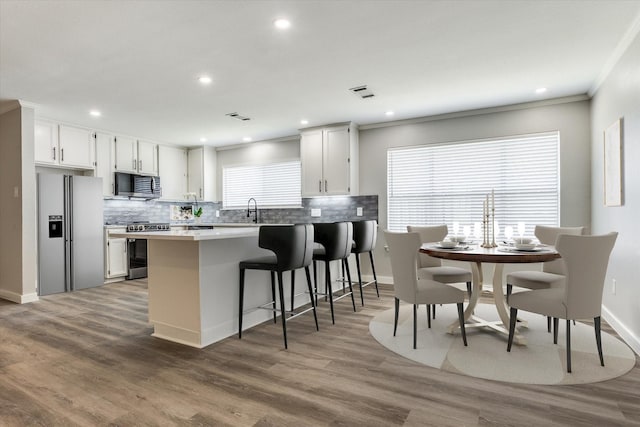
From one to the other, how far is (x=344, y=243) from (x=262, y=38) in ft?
6.79

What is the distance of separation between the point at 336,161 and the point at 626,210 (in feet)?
11.4

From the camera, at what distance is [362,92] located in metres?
4.07

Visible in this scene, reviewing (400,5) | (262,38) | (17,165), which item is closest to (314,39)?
(262,38)

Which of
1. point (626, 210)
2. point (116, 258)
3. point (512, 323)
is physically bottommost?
point (512, 323)

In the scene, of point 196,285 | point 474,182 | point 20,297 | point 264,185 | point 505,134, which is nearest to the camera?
point 196,285

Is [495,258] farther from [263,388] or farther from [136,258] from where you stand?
[136,258]

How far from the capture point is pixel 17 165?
451 centimetres

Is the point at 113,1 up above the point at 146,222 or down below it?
above

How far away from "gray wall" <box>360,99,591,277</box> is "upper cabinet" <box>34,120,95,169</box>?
4.20 metres

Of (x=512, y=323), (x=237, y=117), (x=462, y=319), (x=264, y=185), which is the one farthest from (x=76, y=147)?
(x=512, y=323)

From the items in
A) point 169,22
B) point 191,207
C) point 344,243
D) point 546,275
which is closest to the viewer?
point 169,22

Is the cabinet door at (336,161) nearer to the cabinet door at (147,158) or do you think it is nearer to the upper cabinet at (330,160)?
the upper cabinet at (330,160)

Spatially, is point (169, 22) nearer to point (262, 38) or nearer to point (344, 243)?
point (262, 38)

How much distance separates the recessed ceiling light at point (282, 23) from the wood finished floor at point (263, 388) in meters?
2.42
